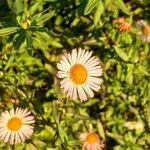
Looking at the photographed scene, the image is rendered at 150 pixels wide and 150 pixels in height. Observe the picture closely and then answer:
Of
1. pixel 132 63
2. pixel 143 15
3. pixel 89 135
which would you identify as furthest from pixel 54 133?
pixel 143 15

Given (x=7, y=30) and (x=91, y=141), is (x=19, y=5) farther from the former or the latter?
(x=91, y=141)

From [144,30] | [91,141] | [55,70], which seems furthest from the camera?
[144,30]

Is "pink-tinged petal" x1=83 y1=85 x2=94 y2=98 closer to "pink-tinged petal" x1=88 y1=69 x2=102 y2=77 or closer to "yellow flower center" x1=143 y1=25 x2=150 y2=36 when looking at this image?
"pink-tinged petal" x1=88 y1=69 x2=102 y2=77

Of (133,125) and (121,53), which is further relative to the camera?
(133,125)

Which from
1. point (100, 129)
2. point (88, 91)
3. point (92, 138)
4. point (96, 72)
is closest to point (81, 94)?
point (88, 91)

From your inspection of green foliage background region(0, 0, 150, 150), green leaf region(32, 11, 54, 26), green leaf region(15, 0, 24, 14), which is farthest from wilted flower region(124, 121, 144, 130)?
green leaf region(15, 0, 24, 14)
